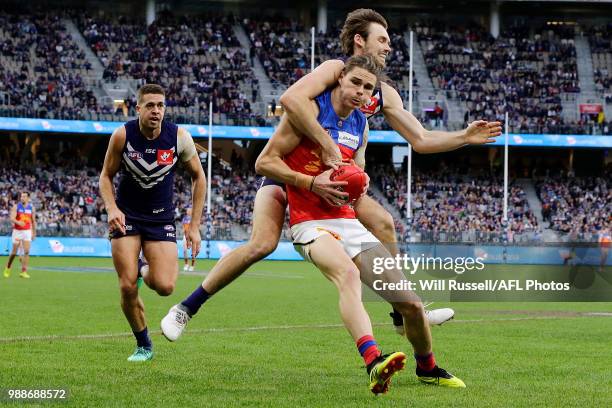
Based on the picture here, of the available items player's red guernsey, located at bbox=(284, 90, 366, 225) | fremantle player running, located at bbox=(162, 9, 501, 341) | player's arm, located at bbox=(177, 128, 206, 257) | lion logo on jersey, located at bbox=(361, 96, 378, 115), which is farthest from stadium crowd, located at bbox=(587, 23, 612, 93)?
player's red guernsey, located at bbox=(284, 90, 366, 225)

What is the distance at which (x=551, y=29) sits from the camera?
6338 cm

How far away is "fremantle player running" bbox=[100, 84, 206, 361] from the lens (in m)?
9.65

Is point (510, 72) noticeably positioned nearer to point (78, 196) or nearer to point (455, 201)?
point (455, 201)

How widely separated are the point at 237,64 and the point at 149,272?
47.9m

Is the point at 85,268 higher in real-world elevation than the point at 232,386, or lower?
lower

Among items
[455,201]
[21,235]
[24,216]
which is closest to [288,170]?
[21,235]

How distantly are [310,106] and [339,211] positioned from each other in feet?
2.58

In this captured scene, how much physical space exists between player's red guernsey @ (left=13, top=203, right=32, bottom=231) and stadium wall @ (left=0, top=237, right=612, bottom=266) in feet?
51.4

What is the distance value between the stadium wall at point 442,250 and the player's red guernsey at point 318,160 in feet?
108

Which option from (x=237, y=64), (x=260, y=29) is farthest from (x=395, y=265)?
(x=260, y=29)

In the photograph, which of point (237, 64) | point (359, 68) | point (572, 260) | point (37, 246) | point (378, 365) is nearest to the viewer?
point (378, 365)

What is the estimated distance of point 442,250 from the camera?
138ft

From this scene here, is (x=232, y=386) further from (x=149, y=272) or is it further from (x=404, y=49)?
(x=404, y=49)

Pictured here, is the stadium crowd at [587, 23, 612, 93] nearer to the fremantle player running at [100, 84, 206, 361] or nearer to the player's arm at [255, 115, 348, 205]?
the fremantle player running at [100, 84, 206, 361]
